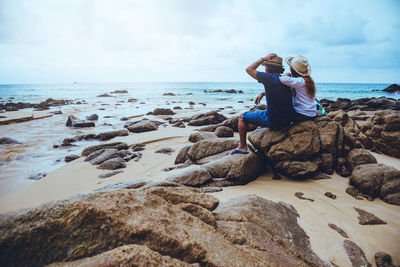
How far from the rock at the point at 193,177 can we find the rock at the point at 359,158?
3.14 metres

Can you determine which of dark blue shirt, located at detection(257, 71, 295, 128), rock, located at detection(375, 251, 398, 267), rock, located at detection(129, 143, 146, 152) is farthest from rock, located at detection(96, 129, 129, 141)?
rock, located at detection(375, 251, 398, 267)

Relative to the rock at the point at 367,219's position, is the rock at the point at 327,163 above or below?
above

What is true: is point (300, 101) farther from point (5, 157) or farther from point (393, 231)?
point (5, 157)

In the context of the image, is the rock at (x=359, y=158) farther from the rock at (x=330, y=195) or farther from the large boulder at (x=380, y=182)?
the rock at (x=330, y=195)

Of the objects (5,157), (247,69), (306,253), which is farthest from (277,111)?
(5,157)

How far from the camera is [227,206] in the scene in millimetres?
2783

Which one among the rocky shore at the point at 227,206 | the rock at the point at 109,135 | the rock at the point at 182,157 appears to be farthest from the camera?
the rock at the point at 109,135

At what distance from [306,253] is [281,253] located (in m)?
0.49

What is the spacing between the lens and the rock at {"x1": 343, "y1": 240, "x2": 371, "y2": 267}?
2461 millimetres

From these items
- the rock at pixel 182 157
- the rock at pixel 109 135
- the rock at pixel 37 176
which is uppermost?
the rock at pixel 182 157

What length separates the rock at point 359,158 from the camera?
179 inches

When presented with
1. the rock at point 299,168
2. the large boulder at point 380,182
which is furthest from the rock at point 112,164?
the large boulder at point 380,182

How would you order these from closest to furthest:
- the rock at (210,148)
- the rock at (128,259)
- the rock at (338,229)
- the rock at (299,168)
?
the rock at (128,259), the rock at (338,229), the rock at (299,168), the rock at (210,148)

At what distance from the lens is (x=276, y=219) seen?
264 cm
